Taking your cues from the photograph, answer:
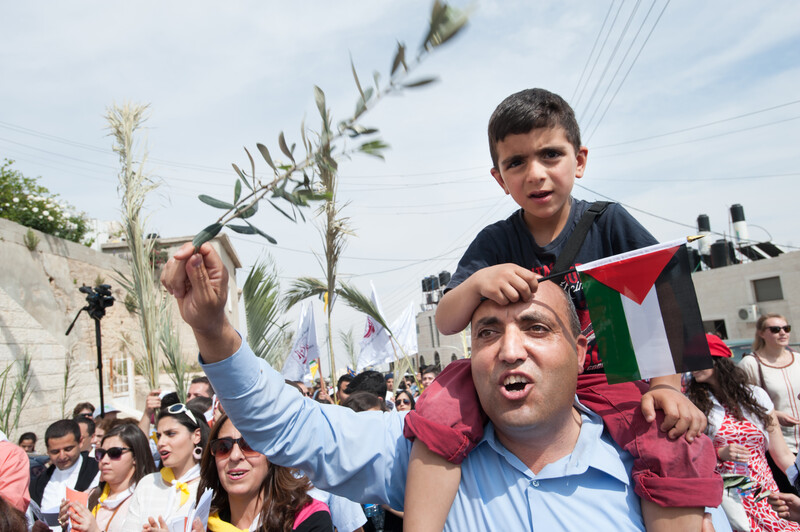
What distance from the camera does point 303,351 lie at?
9.71 m

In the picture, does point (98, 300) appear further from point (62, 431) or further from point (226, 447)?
point (226, 447)

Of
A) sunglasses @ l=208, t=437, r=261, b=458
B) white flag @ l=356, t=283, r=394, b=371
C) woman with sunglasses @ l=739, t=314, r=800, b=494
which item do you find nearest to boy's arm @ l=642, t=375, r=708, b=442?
sunglasses @ l=208, t=437, r=261, b=458

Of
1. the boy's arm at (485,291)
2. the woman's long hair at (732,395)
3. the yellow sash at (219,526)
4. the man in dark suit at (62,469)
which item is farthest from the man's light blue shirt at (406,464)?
the man in dark suit at (62,469)

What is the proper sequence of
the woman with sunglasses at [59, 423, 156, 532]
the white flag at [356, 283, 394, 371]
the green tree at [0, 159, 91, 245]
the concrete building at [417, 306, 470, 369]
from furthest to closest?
the concrete building at [417, 306, 470, 369], the green tree at [0, 159, 91, 245], the white flag at [356, 283, 394, 371], the woman with sunglasses at [59, 423, 156, 532]

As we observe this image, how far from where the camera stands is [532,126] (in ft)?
7.31

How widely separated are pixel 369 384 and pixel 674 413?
18.7 ft

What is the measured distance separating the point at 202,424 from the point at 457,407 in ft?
9.85

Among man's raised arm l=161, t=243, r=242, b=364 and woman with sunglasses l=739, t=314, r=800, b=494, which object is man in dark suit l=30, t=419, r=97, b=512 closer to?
man's raised arm l=161, t=243, r=242, b=364

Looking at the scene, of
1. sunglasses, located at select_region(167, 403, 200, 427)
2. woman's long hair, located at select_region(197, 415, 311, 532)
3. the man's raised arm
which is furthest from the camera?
sunglasses, located at select_region(167, 403, 200, 427)

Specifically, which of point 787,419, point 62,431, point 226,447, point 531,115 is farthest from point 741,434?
point 62,431

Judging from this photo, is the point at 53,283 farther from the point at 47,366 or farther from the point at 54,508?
the point at 54,508

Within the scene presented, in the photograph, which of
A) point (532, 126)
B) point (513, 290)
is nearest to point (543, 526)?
point (513, 290)

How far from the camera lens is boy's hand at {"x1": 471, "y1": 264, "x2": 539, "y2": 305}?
1.82m

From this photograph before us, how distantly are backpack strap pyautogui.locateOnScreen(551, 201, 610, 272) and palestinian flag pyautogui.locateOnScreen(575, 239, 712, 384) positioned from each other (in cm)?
12
